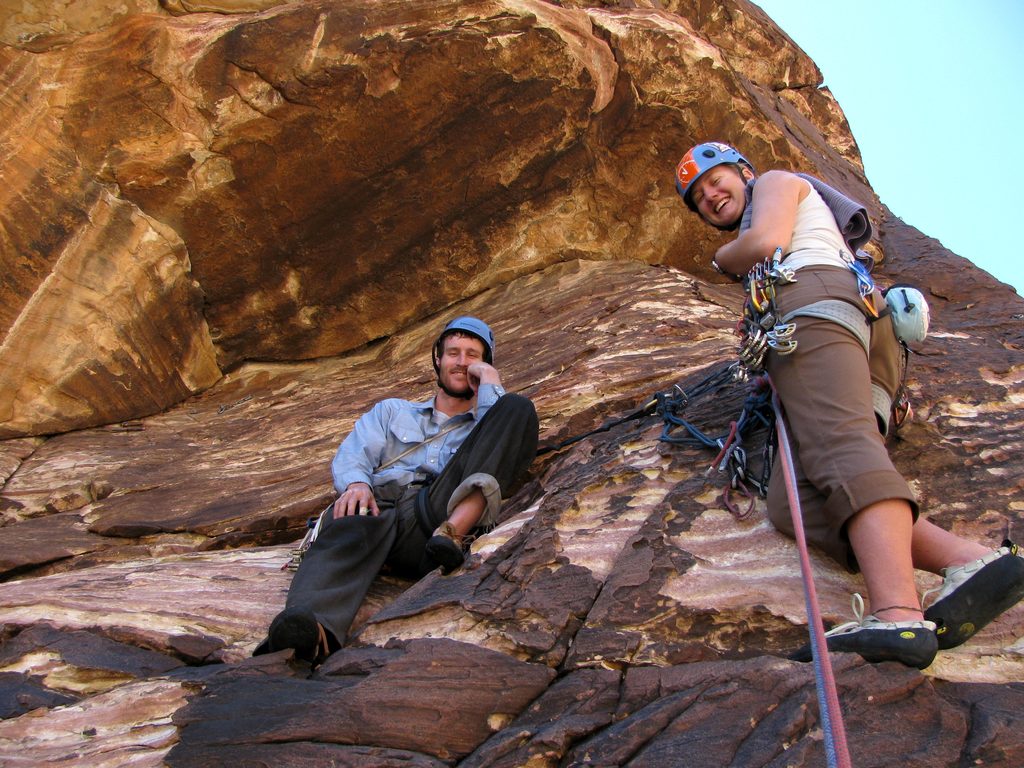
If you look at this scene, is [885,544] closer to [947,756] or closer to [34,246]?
[947,756]

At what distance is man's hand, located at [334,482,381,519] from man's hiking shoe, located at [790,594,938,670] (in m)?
2.14

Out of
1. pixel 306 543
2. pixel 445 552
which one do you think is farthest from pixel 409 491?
pixel 445 552

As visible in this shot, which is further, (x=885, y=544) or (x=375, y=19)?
(x=375, y=19)

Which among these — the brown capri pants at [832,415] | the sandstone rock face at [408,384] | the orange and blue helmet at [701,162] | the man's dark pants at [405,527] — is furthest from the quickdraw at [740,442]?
the orange and blue helmet at [701,162]

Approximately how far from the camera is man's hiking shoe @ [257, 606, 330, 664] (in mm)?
3199

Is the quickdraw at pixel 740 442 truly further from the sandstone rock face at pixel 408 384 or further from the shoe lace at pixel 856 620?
the shoe lace at pixel 856 620

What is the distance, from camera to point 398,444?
4.57m

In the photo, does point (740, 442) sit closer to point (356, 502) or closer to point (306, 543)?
point (356, 502)

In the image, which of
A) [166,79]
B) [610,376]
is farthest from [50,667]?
[166,79]

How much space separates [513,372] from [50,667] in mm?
3708

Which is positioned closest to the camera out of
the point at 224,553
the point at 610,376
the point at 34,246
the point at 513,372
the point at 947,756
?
the point at 947,756

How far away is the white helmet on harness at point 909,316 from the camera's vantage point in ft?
11.1

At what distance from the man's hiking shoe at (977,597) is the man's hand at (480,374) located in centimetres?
252

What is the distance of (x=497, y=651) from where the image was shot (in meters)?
2.96
